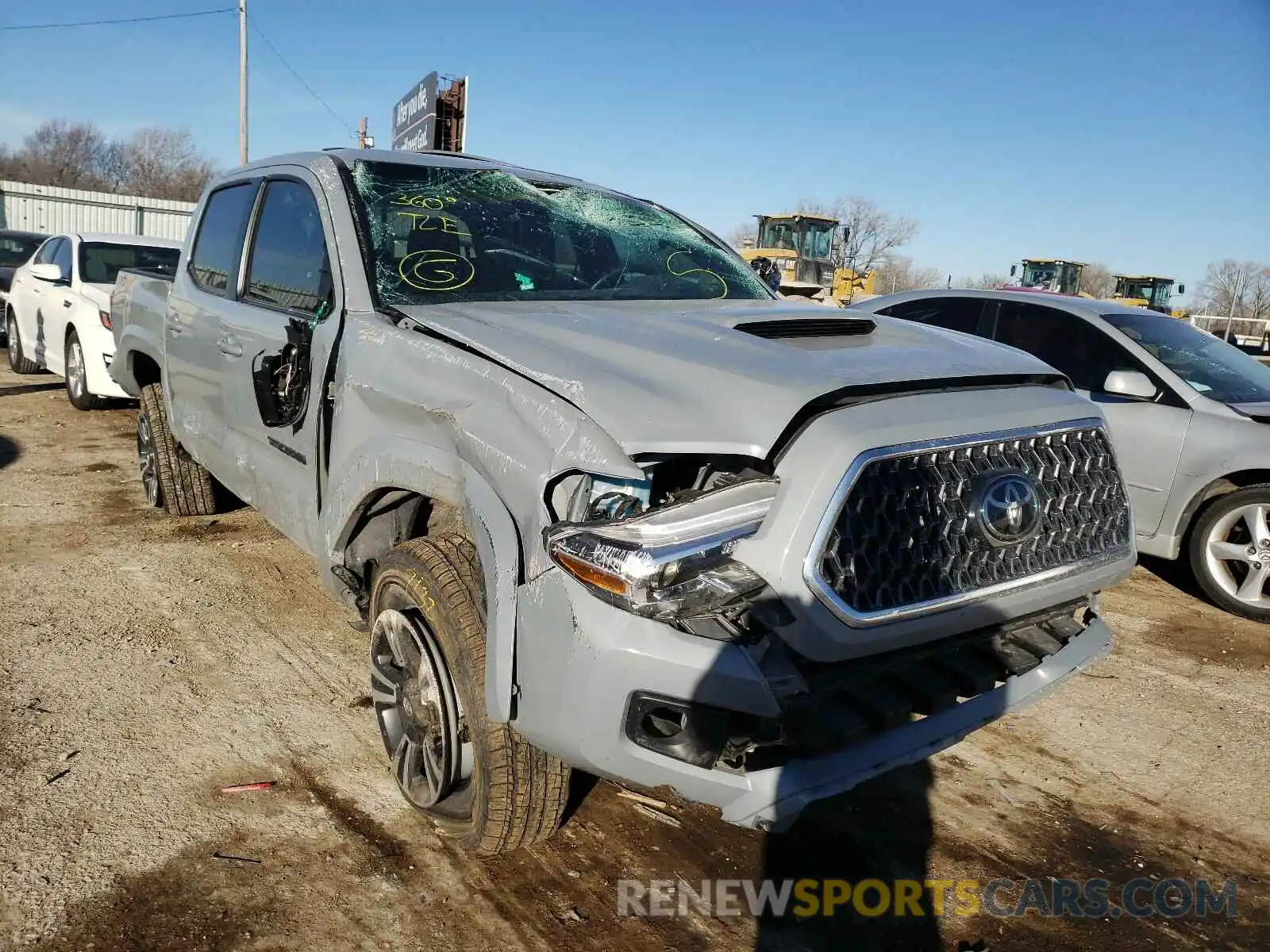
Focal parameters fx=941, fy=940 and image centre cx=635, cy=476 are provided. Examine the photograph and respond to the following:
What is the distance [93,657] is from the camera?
12.1 ft

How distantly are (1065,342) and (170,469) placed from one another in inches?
213

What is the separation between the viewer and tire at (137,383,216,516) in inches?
205

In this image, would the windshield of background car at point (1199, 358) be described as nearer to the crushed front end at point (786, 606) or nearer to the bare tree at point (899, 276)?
the crushed front end at point (786, 606)

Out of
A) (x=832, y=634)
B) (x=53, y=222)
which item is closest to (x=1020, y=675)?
(x=832, y=634)

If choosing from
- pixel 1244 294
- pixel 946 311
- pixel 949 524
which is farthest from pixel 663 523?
pixel 1244 294

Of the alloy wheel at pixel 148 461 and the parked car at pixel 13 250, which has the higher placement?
the parked car at pixel 13 250

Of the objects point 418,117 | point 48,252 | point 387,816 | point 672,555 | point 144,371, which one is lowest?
point 387,816

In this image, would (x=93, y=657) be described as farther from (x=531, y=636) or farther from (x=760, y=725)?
(x=760, y=725)

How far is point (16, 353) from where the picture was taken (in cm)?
1077

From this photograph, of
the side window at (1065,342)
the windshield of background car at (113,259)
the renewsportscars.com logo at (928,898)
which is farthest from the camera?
the windshield of background car at (113,259)

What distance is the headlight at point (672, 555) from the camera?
1.94 metres

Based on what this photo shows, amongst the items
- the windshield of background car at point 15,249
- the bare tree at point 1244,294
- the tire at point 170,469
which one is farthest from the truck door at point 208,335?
the bare tree at point 1244,294

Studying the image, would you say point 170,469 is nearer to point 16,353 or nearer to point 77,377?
point 77,377

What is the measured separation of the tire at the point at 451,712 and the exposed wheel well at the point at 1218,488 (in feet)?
14.3
